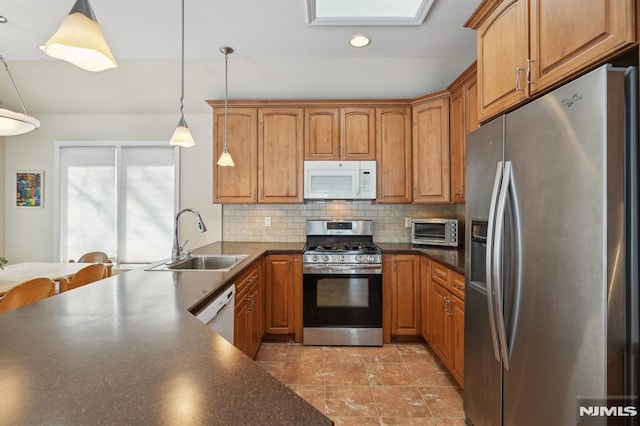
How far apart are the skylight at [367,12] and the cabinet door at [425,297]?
6.61 feet

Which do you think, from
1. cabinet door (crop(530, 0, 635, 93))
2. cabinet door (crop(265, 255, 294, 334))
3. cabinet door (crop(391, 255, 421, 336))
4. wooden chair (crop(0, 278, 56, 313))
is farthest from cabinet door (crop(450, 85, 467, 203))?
wooden chair (crop(0, 278, 56, 313))

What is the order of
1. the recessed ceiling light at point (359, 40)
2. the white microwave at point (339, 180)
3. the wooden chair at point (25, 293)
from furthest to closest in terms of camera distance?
the white microwave at point (339, 180), the recessed ceiling light at point (359, 40), the wooden chair at point (25, 293)

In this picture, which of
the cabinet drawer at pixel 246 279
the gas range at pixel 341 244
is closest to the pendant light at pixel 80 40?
the cabinet drawer at pixel 246 279

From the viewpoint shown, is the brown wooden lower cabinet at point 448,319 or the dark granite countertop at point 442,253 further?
the dark granite countertop at point 442,253

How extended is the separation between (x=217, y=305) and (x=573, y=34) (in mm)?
1915

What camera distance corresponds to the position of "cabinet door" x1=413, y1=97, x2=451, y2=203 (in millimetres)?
3070

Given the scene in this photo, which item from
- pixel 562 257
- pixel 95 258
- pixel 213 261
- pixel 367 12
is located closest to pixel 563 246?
pixel 562 257

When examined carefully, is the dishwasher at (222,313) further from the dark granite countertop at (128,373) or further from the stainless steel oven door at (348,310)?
the stainless steel oven door at (348,310)

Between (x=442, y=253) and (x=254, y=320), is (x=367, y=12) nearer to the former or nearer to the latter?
(x=442, y=253)

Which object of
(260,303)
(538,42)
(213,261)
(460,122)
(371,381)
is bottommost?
(371,381)

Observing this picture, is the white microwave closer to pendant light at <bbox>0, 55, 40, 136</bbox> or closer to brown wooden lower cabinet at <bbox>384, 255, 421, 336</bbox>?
brown wooden lower cabinet at <bbox>384, 255, 421, 336</bbox>

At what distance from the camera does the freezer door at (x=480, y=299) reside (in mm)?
1490

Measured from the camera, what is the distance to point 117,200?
3.83 meters

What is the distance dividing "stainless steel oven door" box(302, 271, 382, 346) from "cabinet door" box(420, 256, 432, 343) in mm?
399
